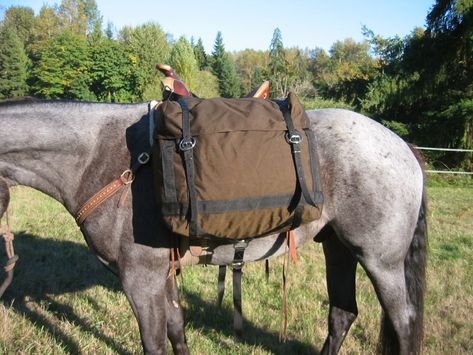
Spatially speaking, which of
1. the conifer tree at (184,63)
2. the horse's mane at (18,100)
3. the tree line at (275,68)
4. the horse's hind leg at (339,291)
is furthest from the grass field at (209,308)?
the conifer tree at (184,63)

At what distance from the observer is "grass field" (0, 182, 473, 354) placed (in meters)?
3.02

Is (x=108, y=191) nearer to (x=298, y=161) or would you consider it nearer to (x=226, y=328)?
(x=298, y=161)

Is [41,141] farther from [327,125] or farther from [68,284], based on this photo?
[68,284]

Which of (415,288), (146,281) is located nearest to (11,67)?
(146,281)

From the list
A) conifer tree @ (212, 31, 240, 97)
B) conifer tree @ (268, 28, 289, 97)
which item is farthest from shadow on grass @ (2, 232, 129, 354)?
conifer tree @ (212, 31, 240, 97)

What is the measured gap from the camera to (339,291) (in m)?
2.84

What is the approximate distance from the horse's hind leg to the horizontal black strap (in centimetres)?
99

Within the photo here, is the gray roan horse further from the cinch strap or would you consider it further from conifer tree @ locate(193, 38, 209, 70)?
conifer tree @ locate(193, 38, 209, 70)

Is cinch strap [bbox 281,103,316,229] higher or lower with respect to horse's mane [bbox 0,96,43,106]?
lower

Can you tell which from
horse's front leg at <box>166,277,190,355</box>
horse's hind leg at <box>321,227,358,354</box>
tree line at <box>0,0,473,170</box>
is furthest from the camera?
tree line at <box>0,0,473,170</box>

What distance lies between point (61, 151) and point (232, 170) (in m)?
1.00

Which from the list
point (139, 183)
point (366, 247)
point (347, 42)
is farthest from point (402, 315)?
point (347, 42)

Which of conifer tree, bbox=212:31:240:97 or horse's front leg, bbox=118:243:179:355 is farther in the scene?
conifer tree, bbox=212:31:240:97

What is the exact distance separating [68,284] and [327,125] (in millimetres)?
3359
